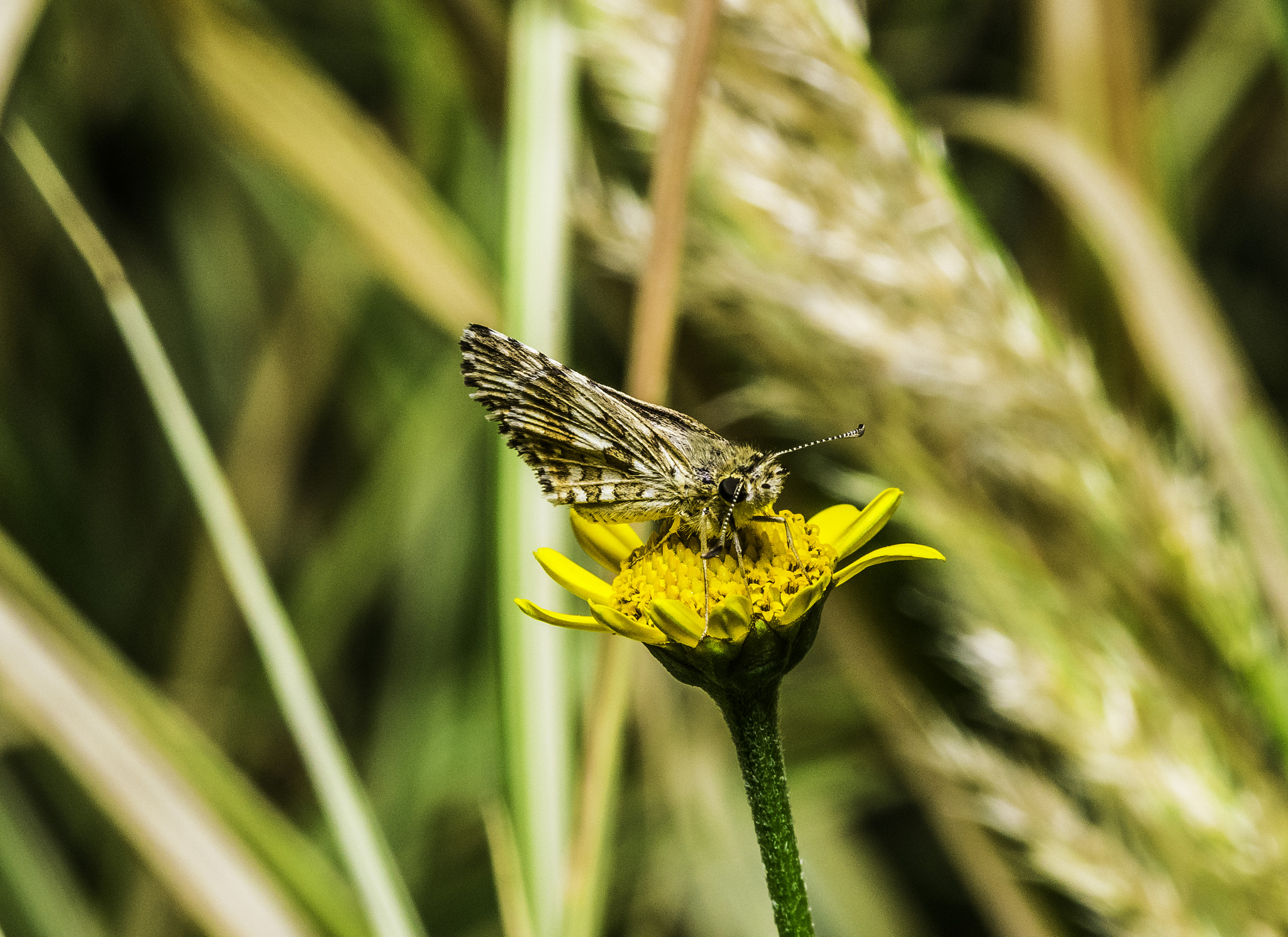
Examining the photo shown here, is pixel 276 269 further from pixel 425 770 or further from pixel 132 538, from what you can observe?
pixel 425 770

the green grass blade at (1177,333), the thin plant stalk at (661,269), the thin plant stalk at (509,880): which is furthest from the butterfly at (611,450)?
the green grass blade at (1177,333)

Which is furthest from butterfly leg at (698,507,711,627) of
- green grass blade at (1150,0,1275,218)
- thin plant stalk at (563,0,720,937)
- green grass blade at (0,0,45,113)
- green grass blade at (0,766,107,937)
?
green grass blade at (1150,0,1275,218)

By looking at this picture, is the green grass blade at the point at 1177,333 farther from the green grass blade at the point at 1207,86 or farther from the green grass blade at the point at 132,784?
the green grass blade at the point at 132,784

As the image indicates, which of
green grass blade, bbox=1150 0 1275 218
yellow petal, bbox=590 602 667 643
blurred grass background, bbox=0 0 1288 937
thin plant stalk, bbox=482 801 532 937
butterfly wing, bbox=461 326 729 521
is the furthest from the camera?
green grass blade, bbox=1150 0 1275 218

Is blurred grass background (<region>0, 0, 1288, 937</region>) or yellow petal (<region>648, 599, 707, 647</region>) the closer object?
yellow petal (<region>648, 599, 707, 647</region>)

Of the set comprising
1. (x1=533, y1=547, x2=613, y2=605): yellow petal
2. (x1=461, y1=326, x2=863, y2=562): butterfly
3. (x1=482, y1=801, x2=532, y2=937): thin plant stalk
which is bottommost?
(x1=482, y1=801, x2=532, y2=937): thin plant stalk

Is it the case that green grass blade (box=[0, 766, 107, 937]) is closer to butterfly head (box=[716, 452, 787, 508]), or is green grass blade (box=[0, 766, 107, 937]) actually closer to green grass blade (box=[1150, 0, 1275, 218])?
butterfly head (box=[716, 452, 787, 508])

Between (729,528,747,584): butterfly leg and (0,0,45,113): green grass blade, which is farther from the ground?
(0,0,45,113): green grass blade

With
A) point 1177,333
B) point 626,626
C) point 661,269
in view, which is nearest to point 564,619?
point 626,626
